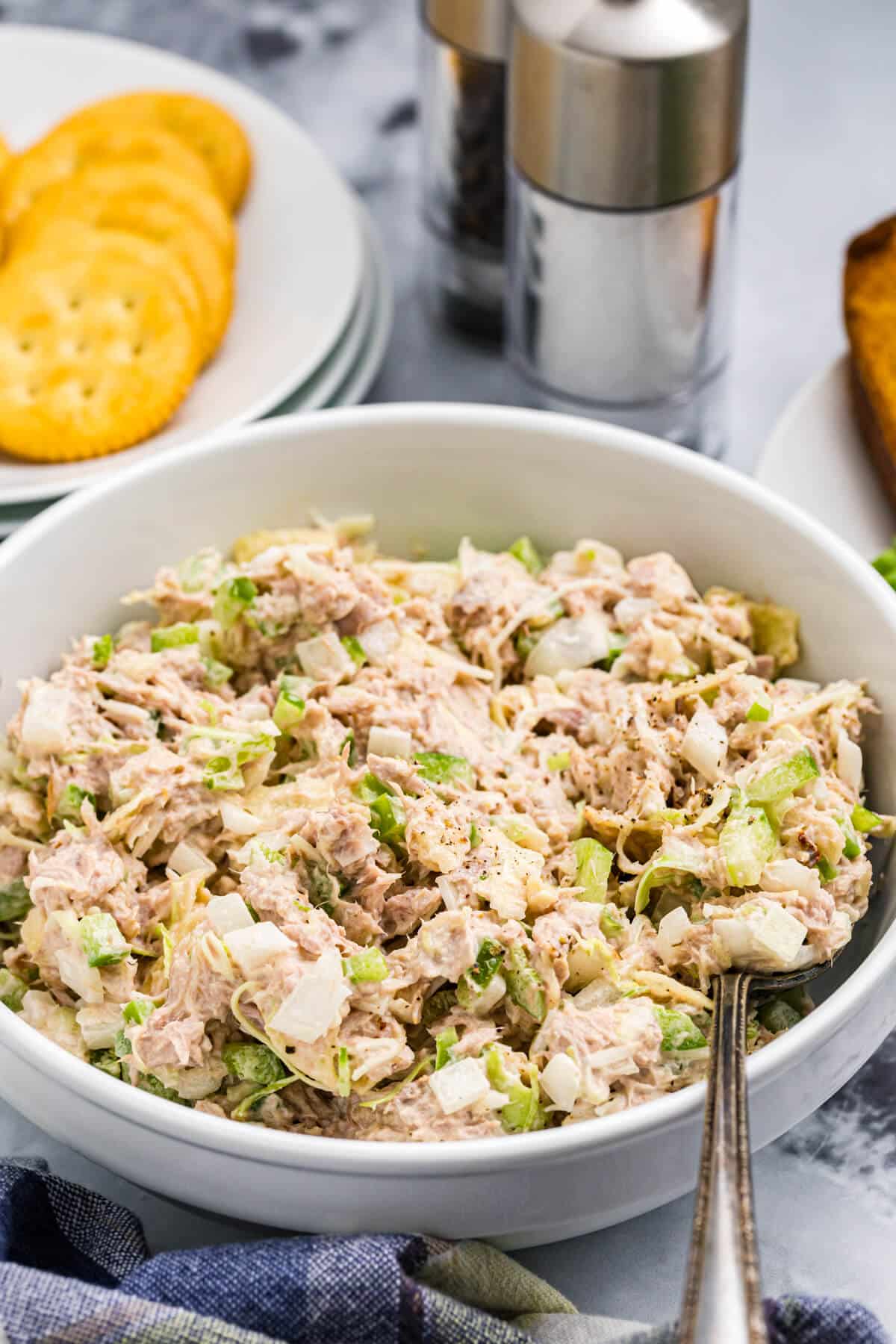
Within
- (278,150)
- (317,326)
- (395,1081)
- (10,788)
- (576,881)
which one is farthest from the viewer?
(278,150)

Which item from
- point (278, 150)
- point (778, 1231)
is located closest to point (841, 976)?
point (778, 1231)

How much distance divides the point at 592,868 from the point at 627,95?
138 centimetres

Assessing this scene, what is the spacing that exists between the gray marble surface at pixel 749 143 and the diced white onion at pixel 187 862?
1.45 ft

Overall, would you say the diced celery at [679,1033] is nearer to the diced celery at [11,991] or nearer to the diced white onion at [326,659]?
the diced white onion at [326,659]

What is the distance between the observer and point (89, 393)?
3010mm

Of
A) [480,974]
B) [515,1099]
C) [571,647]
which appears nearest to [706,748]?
[571,647]

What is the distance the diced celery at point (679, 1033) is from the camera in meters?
1.85

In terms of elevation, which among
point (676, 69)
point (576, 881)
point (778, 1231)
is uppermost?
point (676, 69)

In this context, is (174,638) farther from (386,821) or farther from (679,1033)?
(679,1033)

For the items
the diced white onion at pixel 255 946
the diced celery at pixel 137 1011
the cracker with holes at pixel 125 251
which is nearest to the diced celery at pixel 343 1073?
the diced white onion at pixel 255 946

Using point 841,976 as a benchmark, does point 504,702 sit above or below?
above

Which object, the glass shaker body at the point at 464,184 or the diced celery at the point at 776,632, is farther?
the glass shaker body at the point at 464,184

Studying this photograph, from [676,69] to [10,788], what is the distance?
5.16 feet

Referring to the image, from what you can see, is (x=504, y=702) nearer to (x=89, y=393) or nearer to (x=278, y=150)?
(x=89, y=393)
